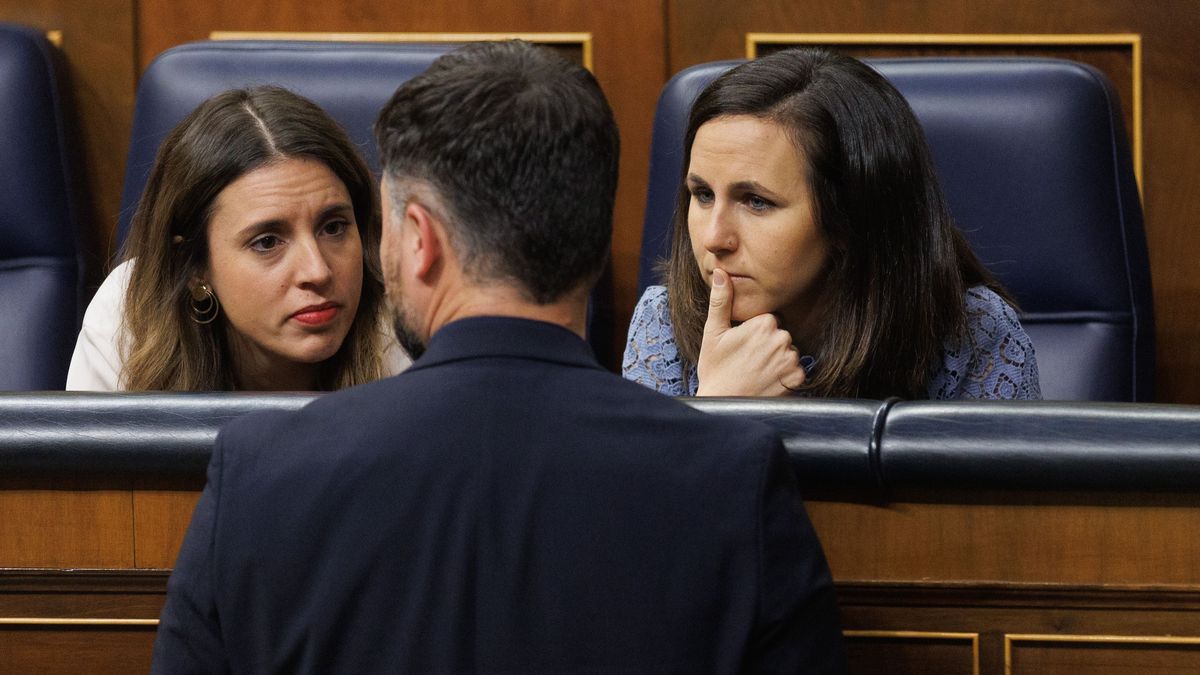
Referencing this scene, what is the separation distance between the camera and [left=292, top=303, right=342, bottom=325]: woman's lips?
149 cm

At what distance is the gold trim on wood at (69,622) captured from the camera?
0.94m

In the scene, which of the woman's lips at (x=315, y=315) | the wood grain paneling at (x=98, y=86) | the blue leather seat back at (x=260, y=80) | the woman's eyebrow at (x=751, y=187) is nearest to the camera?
the woman's eyebrow at (x=751, y=187)

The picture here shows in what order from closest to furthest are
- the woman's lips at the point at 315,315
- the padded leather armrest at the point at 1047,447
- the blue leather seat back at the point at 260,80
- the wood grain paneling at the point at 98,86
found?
1. the padded leather armrest at the point at 1047,447
2. the woman's lips at the point at 315,315
3. the blue leather seat back at the point at 260,80
4. the wood grain paneling at the point at 98,86

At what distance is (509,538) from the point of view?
70 centimetres

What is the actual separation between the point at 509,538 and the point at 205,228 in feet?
3.11

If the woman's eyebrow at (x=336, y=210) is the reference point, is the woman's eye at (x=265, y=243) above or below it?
below

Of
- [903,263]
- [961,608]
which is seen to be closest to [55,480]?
[961,608]

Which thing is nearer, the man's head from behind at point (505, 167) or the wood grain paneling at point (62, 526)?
the man's head from behind at point (505, 167)

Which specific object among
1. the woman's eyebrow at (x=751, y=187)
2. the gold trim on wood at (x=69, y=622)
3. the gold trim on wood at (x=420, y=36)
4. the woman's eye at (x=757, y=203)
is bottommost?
the gold trim on wood at (x=69, y=622)

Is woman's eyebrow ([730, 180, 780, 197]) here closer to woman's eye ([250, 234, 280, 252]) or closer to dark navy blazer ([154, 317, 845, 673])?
woman's eye ([250, 234, 280, 252])

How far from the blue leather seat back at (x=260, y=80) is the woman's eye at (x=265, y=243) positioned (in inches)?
10.4

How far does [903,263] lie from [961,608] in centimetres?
61

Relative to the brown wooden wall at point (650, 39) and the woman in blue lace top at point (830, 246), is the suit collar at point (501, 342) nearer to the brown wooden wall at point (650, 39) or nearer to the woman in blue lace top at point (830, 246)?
the woman in blue lace top at point (830, 246)

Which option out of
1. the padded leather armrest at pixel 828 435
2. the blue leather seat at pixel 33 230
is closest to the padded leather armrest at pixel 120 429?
the padded leather armrest at pixel 828 435
